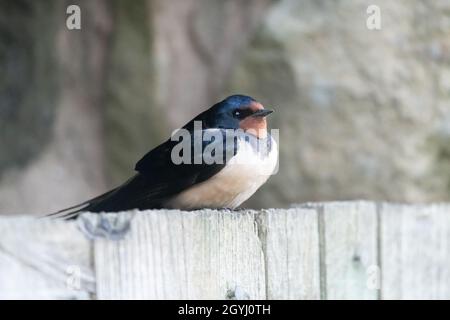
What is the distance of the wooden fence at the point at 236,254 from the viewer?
143 cm

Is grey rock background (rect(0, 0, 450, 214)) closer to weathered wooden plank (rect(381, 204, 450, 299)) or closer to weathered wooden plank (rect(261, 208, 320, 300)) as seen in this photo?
weathered wooden plank (rect(381, 204, 450, 299))

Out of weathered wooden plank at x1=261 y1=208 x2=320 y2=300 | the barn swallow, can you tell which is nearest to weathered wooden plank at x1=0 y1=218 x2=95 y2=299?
weathered wooden plank at x1=261 y1=208 x2=320 y2=300

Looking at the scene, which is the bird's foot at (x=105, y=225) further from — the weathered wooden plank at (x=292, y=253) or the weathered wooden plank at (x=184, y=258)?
Result: the weathered wooden plank at (x=292, y=253)

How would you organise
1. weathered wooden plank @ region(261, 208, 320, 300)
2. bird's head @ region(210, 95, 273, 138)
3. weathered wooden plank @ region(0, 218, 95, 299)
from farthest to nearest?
bird's head @ region(210, 95, 273, 138) < weathered wooden plank @ region(261, 208, 320, 300) < weathered wooden plank @ region(0, 218, 95, 299)

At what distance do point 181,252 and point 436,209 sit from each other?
70cm

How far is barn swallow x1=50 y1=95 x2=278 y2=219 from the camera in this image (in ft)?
8.06

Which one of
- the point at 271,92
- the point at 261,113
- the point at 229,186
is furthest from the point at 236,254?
the point at 271,92

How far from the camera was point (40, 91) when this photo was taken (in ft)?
13.2

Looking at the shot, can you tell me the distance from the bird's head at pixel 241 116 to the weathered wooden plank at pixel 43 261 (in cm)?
124

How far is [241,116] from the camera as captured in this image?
2691 millimetres

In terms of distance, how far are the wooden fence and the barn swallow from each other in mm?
624

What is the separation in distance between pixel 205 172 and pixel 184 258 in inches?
38.0

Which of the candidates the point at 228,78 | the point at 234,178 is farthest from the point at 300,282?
the point at 228,78

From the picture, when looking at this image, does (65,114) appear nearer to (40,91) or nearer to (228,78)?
(40,91)
